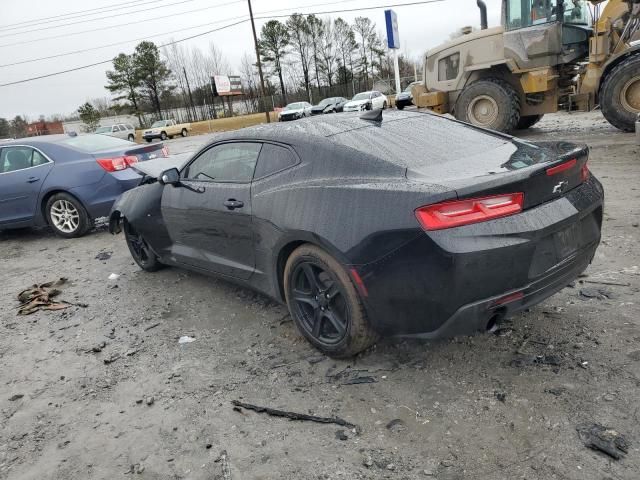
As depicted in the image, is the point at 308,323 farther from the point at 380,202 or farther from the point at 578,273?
the point at 578,273

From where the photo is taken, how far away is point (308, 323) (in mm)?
3305

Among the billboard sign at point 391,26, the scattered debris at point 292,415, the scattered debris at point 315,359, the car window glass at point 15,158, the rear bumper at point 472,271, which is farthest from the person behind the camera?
the billboard sign at point 391,26

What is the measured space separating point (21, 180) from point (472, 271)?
7181 millimetres

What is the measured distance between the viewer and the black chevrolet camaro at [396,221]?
2.46m

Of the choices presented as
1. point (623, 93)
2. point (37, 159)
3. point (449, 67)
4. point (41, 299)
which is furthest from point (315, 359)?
point (449, 67)

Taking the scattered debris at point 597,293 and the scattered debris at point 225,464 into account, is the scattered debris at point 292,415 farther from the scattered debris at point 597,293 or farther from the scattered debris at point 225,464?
the scattered debris at point 597,293

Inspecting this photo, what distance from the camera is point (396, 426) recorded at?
2523mm

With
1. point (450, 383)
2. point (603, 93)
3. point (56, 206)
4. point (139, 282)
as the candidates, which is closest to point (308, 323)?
point (450, 383)

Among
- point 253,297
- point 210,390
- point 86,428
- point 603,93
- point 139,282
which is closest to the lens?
point 86,428

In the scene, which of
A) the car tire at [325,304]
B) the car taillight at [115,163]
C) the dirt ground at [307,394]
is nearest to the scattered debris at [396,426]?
the dirt ground at [307,394]

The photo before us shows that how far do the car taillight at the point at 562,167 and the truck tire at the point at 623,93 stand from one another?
7.88m

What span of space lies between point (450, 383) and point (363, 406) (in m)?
0.54

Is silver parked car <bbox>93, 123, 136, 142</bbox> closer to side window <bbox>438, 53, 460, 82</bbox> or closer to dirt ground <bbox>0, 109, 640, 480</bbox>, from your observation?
side window <bbox>438, 53, 460, 82</bbox>

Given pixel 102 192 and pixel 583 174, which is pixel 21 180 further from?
pixel 583 174
